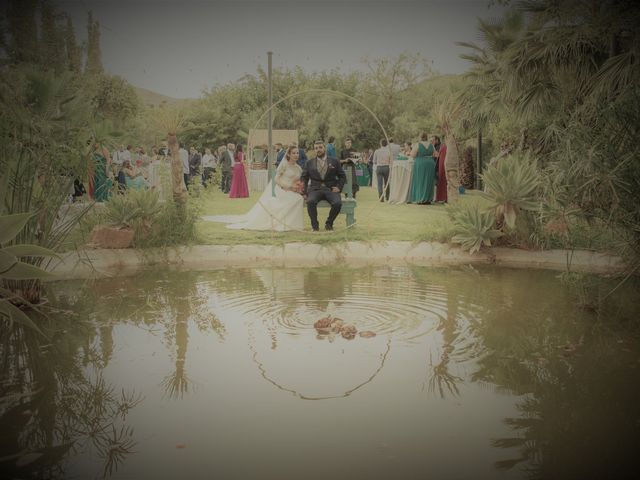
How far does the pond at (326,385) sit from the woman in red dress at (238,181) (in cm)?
1109

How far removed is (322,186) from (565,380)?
280 inches

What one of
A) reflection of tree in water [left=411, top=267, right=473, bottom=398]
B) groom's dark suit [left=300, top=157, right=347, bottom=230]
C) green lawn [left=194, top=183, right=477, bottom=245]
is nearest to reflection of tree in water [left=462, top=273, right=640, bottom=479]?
reflection of tree in water [left=411, top=267, right=473, bottom=398]

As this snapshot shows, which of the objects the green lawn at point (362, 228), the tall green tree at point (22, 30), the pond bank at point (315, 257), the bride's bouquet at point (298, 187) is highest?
the tall green tree at point (22, 30)

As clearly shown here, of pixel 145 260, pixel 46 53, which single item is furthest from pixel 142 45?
pixel 145 260

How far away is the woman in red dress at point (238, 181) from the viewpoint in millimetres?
17406

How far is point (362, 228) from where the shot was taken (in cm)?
Answer: 1060

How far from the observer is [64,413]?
3506 millimetres

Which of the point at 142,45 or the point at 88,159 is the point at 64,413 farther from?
the point at 142,45

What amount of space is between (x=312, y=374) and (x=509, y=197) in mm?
4802

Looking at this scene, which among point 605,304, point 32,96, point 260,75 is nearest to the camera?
point 32,96

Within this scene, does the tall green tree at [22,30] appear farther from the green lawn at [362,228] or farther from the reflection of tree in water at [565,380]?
the reflection of tree in water at [565,380]

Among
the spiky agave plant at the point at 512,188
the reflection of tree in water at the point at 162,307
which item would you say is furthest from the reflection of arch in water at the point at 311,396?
the spiky agave plant at the point at 512,188

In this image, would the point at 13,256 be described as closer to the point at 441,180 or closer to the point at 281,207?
the point at 281,207

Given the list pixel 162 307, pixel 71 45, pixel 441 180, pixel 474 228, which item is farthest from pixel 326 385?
pixel 71 45
